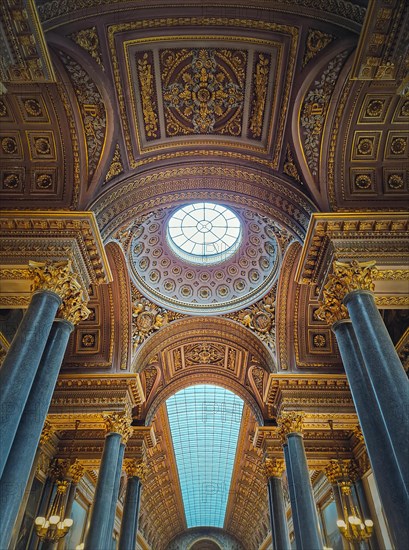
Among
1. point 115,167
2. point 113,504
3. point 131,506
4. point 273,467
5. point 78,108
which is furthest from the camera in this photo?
point 273,467

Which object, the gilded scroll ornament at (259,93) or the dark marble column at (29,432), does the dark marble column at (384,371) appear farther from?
the dark marble column at (29,432)

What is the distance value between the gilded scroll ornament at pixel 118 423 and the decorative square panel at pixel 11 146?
7.08 metres

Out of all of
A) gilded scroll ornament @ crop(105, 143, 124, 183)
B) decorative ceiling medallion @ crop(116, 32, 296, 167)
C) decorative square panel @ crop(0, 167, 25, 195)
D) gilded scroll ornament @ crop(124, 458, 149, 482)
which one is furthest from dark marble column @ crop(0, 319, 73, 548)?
gilded scroll ornament @ crop(124, 458, 149, 482)

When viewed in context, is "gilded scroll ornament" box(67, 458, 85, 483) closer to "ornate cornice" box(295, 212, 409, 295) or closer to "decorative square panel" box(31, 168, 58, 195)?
"decorative square panel" box(31, 168, 58, 195)

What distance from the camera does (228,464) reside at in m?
26.5

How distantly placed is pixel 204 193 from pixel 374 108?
12.2 ft

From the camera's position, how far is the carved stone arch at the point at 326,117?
6727 mm

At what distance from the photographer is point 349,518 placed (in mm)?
11094

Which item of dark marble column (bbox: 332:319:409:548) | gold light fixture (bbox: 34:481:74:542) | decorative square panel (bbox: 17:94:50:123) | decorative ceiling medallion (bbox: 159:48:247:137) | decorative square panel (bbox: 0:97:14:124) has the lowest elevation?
dark marble column (bbox: 332:319:409:548)

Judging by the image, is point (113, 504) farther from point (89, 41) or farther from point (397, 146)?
point (397, 146)

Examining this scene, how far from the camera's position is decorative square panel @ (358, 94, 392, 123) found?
708 cm

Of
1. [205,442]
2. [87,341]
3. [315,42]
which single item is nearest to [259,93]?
[315,42]

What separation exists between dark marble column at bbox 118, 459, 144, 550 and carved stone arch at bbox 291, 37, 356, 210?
1080 cm

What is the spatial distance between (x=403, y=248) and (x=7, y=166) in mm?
7624
